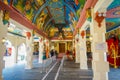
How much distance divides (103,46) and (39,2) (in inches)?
301

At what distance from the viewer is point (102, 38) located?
6.43 metres

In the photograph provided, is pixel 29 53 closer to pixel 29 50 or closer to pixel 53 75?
pixel 29 50

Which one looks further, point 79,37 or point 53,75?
point 79,37

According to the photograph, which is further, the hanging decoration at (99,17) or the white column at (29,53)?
the white column at (29,53)

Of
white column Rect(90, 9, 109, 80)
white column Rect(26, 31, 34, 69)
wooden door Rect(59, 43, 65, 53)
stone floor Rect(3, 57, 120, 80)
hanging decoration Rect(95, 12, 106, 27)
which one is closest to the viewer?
white column Rect(90, 9, 109, 80)

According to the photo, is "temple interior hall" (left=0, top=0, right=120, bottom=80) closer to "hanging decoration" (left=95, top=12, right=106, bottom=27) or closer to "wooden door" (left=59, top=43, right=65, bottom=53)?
"hanging decoration" (left=95, top=12, right=106, bottom=27)

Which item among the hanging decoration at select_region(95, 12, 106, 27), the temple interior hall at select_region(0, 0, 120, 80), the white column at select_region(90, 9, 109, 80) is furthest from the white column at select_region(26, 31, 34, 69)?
the hanging decoration at select_region(95, 12, 106, 27)

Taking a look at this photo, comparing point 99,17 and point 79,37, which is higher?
point 99,17

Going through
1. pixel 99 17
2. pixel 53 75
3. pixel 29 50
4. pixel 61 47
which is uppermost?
pixel 99 17

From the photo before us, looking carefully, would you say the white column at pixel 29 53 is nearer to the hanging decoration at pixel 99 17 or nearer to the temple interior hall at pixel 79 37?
the temple interior hall at pixel 79 37

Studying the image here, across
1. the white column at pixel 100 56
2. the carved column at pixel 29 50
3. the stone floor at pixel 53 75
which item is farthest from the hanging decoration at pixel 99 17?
the carved column at pixel 29 50

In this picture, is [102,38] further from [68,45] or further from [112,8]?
[68,45]

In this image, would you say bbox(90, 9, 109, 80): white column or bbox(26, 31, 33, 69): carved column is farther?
bbox(26, 31, 33, 69): carved column

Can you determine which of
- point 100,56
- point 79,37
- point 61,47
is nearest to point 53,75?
point 100,56
